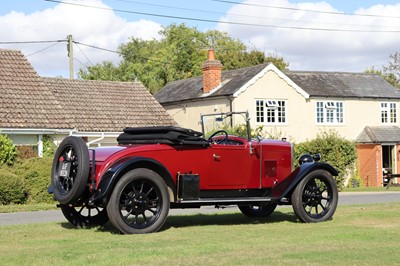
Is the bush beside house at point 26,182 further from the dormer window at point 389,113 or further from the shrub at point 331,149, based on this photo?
the dormer window at point 389,113

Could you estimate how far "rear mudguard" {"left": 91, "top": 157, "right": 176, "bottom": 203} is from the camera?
36.0 feet

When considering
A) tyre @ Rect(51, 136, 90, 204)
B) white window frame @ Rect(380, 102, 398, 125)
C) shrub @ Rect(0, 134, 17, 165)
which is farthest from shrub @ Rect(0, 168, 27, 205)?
white window frame @ Rect(380, 102, 398, 125)

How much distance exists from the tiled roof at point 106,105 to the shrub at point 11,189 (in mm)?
9391

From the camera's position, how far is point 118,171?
36.1 ft

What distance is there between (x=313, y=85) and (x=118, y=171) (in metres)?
33.8

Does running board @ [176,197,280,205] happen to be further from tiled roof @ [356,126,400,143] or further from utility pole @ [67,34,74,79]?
tiled roof @ [356,126,400,143]

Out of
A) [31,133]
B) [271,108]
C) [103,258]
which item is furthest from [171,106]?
[103,258]

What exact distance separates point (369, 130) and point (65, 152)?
34.3 m

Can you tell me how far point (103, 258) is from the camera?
8.72 metres

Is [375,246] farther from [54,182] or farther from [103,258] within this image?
[54,182]

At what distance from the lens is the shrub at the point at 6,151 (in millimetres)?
24844

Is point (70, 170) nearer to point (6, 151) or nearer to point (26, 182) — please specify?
point (26, 182)

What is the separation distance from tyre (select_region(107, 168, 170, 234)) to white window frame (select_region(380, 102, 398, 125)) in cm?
3555

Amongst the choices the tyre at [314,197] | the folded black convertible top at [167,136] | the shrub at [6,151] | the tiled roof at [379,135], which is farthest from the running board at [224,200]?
the tiled roof at [379,135]
